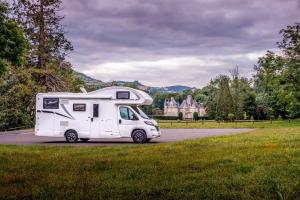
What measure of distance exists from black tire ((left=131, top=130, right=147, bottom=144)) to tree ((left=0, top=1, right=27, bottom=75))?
7.77 m

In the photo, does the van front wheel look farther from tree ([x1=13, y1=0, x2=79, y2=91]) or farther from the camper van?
tree ([x1=13, y1=0, x2=79, y2=91])

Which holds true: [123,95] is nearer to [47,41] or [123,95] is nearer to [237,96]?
[47,41]

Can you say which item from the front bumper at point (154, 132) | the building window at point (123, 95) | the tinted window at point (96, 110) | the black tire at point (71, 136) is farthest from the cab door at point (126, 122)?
the black tire at point (71, 136)

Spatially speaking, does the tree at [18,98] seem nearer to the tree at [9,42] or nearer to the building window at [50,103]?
the tree at [9,42]

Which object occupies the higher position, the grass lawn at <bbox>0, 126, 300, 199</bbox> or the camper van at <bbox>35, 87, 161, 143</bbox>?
the camper van at <bbox>35, 87, 161, 143</bbox>

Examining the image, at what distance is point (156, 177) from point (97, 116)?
13118mm

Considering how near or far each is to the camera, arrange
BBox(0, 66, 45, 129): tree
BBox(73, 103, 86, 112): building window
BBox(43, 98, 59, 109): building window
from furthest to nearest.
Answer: BBox(0, 66, 45, 129): tree < BBox(43, 98, 59, 109): building window < BBox(73, 103, 86, 112): building window

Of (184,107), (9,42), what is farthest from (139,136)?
(184,107)

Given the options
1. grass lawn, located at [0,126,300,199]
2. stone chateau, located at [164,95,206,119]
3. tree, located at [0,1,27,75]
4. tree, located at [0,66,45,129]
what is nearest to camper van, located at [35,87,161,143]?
tree, located at [0,1,27,75]

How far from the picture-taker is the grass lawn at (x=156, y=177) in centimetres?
719

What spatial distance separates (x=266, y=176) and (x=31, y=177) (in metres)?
4.55

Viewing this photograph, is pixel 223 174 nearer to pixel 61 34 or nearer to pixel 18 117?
pixel 18 117

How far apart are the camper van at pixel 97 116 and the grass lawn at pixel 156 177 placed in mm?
8852

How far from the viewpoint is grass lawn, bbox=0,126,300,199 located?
7191 mm
